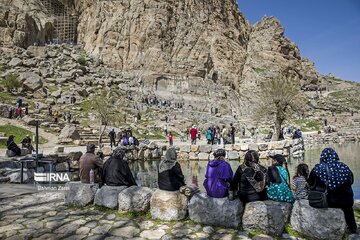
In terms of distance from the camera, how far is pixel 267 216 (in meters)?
4.91

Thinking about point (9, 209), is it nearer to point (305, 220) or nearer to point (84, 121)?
point (305, 220)

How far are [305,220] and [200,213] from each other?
1.86 metres

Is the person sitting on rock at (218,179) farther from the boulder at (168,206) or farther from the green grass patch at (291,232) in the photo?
the green grass patch at (291,232)

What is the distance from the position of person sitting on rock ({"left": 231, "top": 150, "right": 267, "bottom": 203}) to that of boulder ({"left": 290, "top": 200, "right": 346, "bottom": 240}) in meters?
0.70

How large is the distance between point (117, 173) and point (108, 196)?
54cm

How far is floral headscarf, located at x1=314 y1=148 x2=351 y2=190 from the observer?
472cm

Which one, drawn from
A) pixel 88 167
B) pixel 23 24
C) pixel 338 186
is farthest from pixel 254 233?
pixel 23 24

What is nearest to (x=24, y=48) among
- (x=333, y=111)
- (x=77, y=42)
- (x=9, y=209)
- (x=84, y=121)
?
(x=77, y=42)

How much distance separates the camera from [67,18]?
69.2 meters

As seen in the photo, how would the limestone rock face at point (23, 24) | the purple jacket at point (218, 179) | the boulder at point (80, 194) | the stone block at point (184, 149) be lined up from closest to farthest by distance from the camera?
the purple jacket at point (218, 179) < the boulder at point (80, 194) < the stone block at point (184, 149) < the limestone rock face at point (23, 24)

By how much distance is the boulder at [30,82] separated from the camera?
38.1 metres

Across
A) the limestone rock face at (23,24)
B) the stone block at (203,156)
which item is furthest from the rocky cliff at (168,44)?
the stone block at (203,156)

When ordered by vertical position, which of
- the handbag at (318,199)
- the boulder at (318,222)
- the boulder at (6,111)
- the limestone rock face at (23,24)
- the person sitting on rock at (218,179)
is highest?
the limestone rock face at (23,24)

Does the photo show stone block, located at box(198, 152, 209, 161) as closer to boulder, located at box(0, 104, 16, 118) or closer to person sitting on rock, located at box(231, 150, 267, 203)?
person sitting on rock, located at box(231, 150, 267, 203)
